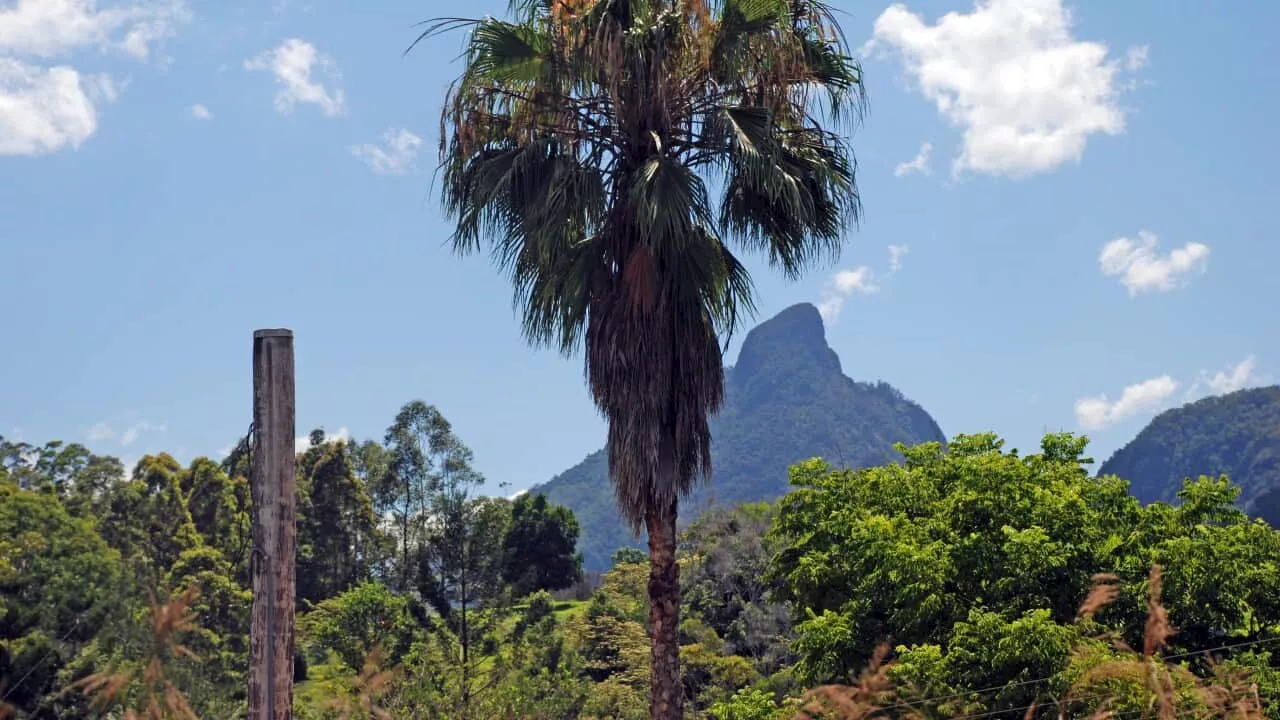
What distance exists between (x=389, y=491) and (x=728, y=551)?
34.3 feet

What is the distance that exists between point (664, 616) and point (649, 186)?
4467 mm

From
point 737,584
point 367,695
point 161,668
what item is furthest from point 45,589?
point 367,695

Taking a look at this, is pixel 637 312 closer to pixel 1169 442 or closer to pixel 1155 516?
pixel 1155 516

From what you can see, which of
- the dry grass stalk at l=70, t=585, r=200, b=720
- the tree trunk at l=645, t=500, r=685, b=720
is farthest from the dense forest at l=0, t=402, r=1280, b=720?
the tree trunk at l=645, t=500, r=685, b=720

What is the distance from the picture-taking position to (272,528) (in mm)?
6125

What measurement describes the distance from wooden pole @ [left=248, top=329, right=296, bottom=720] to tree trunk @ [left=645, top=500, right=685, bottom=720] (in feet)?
23.0

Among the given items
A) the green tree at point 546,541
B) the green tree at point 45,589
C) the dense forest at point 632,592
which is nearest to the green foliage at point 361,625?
the dense forest at point 632,592

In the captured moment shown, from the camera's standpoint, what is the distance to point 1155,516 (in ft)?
54.0

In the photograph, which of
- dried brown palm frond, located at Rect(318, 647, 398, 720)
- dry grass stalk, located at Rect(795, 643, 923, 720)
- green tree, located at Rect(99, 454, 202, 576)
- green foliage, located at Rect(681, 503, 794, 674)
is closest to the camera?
dry grass stalk, located at Rect(795, 643, 923, 720)

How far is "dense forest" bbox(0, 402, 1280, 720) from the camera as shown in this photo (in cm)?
1376

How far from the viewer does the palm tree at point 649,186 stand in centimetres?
1257

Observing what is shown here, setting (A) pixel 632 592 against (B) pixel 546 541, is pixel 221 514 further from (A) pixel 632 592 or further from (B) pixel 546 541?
(B) pixel 546 541

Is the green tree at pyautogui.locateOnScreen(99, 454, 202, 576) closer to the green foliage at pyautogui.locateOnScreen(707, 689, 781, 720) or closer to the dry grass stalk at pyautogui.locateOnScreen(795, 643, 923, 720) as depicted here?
the green foliage at pyautogui.locateOnScreen(707, 689, 781, 720)

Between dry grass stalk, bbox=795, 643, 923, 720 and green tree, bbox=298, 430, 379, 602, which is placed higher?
green tree, bbox=298, 430, 379, 602
